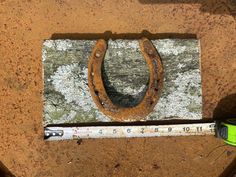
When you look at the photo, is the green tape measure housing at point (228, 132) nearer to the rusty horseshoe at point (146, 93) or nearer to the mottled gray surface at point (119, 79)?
the mottled gray surface at point (119, 79)

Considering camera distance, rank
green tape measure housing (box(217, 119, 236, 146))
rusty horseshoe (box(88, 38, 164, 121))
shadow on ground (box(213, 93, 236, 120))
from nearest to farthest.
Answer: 1. green tape measure housing (box(217, 119, 236, 146))
2. rusty horseshoe (box(88, 38, 164, 121))
3. shadow on ground (box(213, 93, 236, 120))

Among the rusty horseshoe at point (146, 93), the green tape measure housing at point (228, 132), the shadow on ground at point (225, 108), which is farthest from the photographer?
the shadow on ground at point (225, 108)

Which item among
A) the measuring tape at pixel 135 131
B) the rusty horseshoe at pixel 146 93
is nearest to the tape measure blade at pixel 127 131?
the measuring tape at pixel 135 131

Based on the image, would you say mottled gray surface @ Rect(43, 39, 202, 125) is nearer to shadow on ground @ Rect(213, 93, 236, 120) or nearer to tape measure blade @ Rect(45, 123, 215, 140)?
tape measure blade @ Rect(45, 123, 215, 140)

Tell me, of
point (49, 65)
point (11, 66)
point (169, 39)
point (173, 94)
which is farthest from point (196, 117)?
point (11, 66)

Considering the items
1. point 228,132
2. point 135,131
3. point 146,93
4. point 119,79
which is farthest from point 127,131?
point 228,132

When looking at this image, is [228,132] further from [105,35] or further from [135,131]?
[105,35]

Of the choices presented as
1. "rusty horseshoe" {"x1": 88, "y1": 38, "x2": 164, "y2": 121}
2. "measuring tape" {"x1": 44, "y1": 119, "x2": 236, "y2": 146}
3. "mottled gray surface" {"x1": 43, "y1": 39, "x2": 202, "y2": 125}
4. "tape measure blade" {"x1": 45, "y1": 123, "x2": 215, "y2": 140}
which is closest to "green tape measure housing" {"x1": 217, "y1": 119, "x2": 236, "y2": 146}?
"measuring tape" {"x1": 44, "y1": 119, "x2": 236, "y2": 146}
